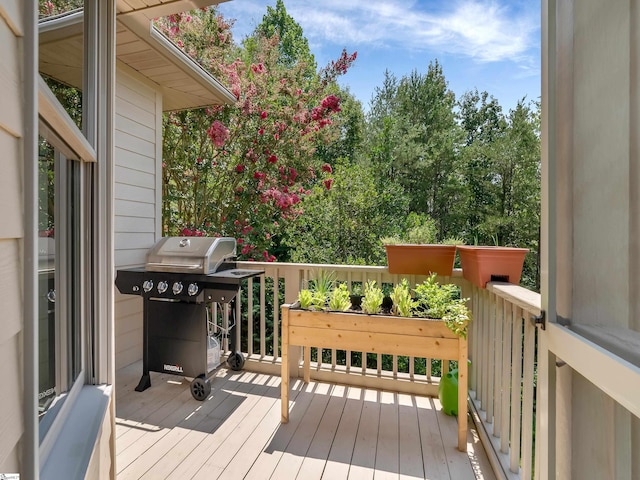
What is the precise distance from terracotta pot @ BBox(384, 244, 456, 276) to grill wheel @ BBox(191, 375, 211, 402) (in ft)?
5.58

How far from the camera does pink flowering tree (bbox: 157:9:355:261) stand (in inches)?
198

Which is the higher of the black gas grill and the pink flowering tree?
the pink flowering tree

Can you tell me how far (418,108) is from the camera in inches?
407

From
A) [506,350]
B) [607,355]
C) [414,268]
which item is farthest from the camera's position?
[414,268]

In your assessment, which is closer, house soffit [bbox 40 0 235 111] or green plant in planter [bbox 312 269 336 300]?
house soffit [bbox 40 0 235 111]

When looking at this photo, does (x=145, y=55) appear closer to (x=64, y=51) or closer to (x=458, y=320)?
(x=64, y=51)

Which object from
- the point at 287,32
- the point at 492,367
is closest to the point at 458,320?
the point at 492,367

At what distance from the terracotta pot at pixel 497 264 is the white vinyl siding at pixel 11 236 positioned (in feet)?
7.35

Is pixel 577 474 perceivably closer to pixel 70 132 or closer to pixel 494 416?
pixel 494 416

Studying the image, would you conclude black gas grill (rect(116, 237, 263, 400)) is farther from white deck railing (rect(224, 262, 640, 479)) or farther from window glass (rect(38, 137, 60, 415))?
window glass (rect(38, 137, 60, 415))

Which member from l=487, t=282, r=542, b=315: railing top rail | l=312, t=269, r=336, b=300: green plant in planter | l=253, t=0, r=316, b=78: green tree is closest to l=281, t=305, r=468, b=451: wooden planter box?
l=312, t=269, r=336, b=300: green plant in planter

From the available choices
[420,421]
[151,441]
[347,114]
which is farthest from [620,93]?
[347,114]

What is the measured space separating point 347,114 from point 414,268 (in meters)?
8.60

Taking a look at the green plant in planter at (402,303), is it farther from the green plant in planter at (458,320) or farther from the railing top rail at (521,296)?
the railing top rail at (521,296)
